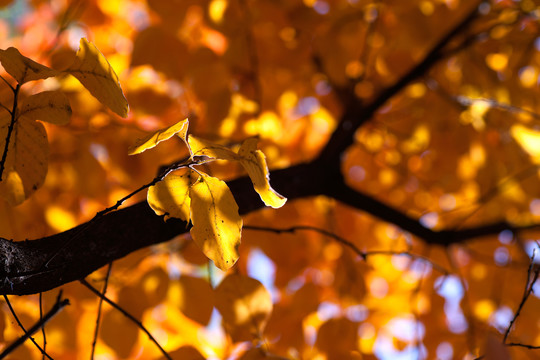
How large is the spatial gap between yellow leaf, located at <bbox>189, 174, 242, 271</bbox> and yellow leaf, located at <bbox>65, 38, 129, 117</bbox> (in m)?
0.18

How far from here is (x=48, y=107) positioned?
74 cm

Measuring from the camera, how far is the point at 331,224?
2.17 meters

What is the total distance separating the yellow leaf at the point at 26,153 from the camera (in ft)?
2.52

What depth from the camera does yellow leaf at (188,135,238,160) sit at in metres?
0.64

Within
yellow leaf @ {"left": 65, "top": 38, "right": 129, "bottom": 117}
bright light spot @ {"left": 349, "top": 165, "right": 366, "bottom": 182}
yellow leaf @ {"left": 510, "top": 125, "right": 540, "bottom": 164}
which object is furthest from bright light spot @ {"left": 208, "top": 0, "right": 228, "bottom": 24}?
yellow leaf @ {"left": 510, "top": 125, "right": 540, "bottom": 164}

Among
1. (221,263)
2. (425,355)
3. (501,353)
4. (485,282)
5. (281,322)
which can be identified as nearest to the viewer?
(501,353)

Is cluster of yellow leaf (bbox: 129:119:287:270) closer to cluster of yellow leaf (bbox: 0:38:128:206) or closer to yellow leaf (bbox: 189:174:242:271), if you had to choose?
yellow leaf (bbox: 189:174:242:271)

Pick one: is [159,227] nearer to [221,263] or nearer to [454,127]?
[221,263]

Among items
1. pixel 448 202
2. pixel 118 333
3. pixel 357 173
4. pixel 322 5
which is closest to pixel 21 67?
pixel 118 333

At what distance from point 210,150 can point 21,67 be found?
0.29m

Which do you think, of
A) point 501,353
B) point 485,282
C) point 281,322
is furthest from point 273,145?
point 501,353

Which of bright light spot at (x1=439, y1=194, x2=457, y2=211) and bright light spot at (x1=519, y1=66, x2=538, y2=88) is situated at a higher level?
bright light spot at (x1=519, y1=66, x2=538, y2=88)

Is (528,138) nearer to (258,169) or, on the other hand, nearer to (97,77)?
(258,169)

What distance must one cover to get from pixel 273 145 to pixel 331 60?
0.46 meters
